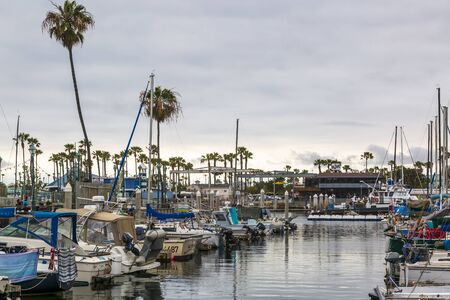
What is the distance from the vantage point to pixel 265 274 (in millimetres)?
37375

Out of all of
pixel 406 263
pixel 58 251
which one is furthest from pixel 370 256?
pixel 58 251

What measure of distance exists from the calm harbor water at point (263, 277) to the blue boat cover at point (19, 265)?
219 cm

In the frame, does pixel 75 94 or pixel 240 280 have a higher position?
pixel 75 94

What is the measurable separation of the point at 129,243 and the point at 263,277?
660 cm

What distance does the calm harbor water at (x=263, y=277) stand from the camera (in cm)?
2958

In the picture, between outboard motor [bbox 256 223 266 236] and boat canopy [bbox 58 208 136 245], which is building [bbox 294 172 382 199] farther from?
boat canopy [bbox 58 208 136 245]

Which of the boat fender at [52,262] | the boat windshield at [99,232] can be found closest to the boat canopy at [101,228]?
the boat windshield at [99,232]

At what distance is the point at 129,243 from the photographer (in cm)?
3381

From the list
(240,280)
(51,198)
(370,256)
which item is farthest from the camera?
(51,198)

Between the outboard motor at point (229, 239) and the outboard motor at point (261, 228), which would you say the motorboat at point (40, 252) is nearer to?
the outboard motor at point (229, 239)

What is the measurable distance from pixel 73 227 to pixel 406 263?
1321cm

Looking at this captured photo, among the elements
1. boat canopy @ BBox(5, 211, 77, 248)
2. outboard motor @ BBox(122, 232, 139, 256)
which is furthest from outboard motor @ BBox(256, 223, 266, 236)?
boat canopy @ BBox(5, 211, 77, 248)

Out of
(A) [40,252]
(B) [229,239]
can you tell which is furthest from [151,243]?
(B) [229,239]

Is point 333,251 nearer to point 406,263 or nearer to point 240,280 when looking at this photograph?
point 240,280
